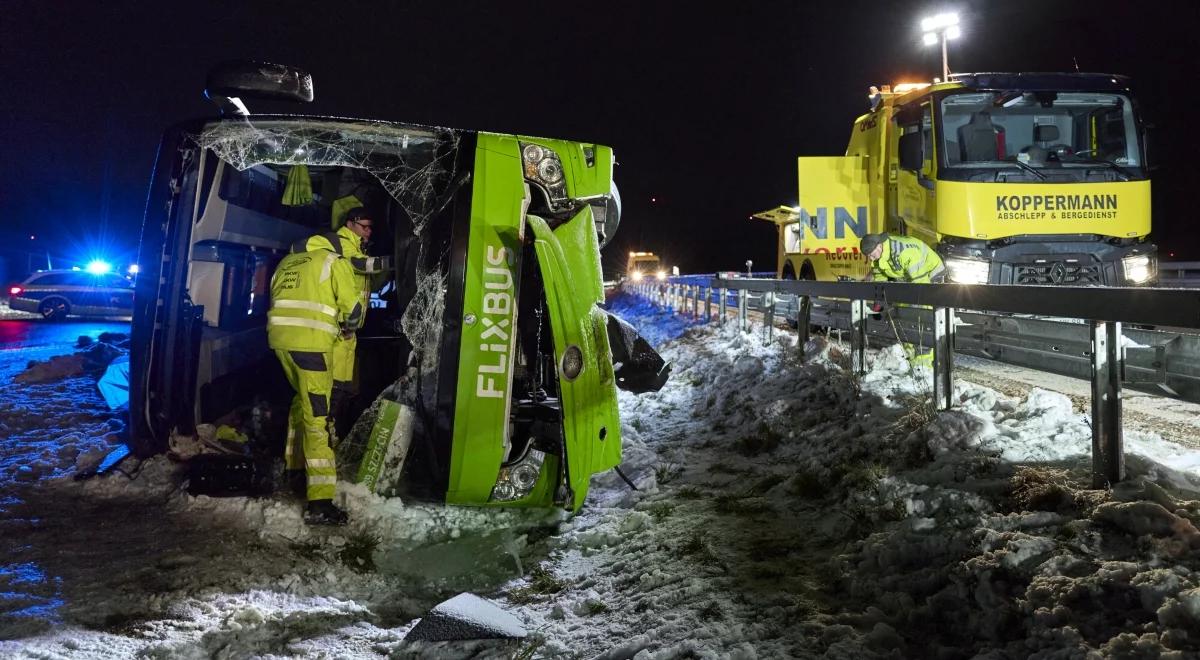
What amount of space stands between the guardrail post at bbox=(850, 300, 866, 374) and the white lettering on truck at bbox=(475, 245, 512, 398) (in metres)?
A: 3.11

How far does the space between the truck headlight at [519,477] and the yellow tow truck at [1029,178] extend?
6.02 m

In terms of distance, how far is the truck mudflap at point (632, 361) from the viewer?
4602 millimetres

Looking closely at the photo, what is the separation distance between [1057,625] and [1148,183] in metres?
8.37

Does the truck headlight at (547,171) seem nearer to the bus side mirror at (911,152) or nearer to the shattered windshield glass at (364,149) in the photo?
the shattered windshield glass at (364,149)

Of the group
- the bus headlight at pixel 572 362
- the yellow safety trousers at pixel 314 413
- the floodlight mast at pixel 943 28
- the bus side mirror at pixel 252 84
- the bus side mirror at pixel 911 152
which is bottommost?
the yellow safety trousers at pixel 314 413

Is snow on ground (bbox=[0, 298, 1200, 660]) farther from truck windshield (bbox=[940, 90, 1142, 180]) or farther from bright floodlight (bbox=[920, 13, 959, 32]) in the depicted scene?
bright floodlight (bbox=[920, 13, 959, 32])

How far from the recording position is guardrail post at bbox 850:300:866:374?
5977 mm

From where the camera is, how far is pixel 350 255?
4.52 meters

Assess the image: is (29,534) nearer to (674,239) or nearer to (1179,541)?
(1179,541)

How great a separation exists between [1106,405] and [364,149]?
4.06 metres

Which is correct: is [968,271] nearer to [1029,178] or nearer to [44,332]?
[1029,178]

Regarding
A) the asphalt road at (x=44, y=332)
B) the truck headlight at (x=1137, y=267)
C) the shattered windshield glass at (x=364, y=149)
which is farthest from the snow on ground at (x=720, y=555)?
the asphalt road at (x=44, y=332)

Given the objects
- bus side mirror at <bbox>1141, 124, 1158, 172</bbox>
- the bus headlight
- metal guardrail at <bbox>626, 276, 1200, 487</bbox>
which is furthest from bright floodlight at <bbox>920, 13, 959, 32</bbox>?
the bus headlight

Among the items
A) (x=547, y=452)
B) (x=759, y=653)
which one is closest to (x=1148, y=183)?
(x=547, y=452)
